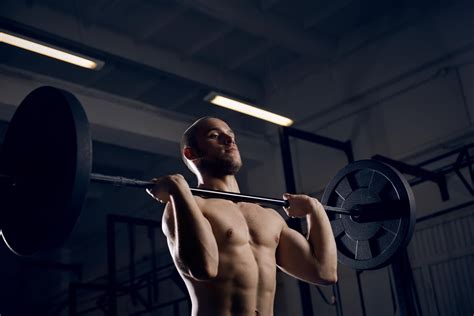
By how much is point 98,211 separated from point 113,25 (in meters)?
3.92

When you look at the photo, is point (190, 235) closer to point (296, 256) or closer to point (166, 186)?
point (166, 186)

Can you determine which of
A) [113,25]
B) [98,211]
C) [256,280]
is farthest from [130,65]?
[256,280]

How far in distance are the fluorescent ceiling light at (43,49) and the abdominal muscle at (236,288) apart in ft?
9.59

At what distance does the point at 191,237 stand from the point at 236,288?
0.81 feet

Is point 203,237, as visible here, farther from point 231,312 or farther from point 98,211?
point 98,211

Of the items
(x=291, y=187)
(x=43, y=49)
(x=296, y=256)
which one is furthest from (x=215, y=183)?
(x=43, y=49)

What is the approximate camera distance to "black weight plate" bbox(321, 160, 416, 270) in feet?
8.40

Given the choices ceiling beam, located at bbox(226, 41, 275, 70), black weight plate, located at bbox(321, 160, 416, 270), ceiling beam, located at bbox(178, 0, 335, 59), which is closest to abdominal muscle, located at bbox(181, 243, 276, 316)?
black weight plate, located at bbox(321, 160, 416, 270)

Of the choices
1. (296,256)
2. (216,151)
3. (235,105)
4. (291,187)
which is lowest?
(296,256)

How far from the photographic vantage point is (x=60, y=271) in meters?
Result: 9.45

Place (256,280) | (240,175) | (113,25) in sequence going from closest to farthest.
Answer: (256,280), (113,25), (240,175)

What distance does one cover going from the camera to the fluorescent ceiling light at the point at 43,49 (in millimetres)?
4195

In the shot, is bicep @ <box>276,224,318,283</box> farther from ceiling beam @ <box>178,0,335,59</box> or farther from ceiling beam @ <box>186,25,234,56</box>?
ceiling beam @ <box>186,25,234,56</box>

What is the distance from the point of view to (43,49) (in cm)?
434
